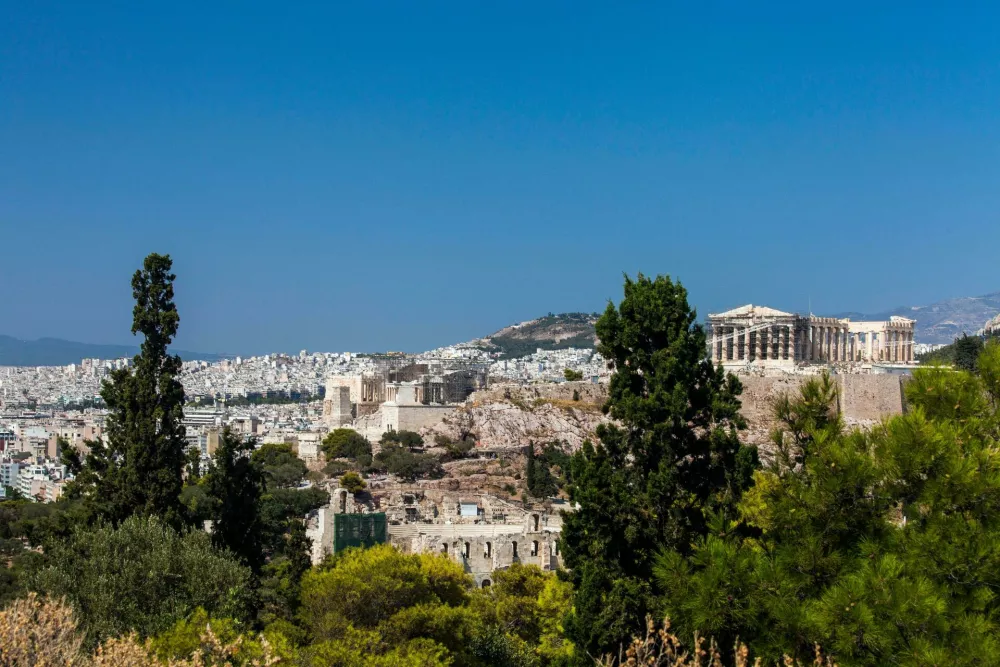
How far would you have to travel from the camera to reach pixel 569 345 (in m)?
174

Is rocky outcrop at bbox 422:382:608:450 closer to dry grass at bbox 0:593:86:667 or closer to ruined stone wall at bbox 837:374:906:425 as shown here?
ruined stone wall at bbox 837:374:906:425

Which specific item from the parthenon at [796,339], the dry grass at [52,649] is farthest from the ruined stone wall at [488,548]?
the parthenon at [796,339]

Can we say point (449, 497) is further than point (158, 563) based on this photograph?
Yes

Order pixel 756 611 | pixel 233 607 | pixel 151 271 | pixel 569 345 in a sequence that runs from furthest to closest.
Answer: pixel 569 345, pixel 151 271, pixel 233 607, pixel 756 611

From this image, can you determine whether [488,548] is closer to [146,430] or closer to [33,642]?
[146,430]

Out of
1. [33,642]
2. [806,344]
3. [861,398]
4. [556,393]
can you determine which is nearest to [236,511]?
[33,642]

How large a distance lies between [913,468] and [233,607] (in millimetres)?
8470

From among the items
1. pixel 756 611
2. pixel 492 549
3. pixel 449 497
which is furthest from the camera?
pixel 449 497

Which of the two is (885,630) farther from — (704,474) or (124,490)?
(124,490)

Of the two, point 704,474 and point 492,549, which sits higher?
point 704,474

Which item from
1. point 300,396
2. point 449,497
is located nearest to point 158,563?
point 449,497

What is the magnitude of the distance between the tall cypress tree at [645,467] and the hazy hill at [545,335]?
14948cm

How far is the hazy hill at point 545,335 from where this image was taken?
173m

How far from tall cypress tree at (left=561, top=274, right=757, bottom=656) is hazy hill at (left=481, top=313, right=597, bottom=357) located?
149 meters
